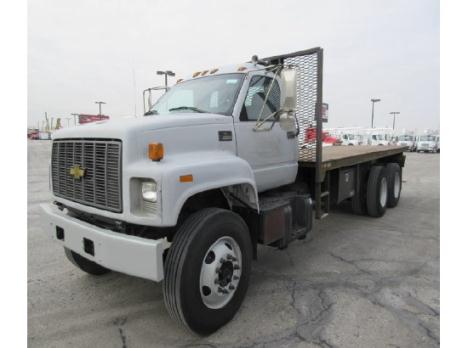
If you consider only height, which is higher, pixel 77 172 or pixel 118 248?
pixel 77 172

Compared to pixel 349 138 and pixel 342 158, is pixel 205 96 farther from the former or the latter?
pixel 349 138

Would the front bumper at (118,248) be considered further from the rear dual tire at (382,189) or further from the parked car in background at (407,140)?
the parked car in background at (407,140)

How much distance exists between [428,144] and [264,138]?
3766cm

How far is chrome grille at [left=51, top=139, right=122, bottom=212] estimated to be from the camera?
110 inches

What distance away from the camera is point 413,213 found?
295 inches

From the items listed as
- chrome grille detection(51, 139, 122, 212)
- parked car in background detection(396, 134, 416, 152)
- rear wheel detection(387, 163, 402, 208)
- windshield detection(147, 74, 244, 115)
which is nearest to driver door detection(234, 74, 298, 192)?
windshield detection(147, 74, 244, 115)

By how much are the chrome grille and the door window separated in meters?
1.52

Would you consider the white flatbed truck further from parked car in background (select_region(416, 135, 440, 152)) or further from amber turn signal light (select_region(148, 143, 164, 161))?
parked car in background (select_region(416, 135, 440, 152))

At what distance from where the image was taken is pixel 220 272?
3.06 metres

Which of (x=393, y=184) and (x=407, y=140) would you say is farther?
(x=407, y=140)

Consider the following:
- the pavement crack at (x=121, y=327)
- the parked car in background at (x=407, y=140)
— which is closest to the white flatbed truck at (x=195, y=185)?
the pavement crack at (x=121, y=327)

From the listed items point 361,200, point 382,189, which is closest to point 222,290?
point 361,200

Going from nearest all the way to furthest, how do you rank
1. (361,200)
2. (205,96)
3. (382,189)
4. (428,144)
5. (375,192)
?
(205,96)
(375,192)
(361,200)
(382,189)
(428,144)

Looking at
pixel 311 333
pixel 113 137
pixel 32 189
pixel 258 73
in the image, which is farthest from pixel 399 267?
pixel 32 189
